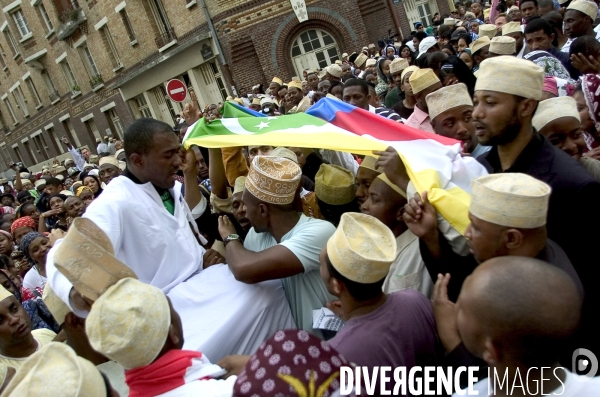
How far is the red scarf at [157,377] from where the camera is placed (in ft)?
6.28

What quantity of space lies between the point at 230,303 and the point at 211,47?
1876 cm

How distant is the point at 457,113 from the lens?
3605 mm

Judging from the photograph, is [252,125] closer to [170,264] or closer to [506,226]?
[170,264]

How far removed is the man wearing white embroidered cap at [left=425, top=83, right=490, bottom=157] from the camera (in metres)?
3.58

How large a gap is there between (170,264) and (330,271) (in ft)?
3.54

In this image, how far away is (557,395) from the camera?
5.16 ft

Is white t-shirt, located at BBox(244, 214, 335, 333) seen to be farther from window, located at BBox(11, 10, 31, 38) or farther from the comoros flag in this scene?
window, located at BBox(11, 10, 31, 38)

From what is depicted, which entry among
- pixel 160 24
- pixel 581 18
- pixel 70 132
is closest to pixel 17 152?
pixel 70 132

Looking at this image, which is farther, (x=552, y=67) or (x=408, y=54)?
(x=408, y=54)

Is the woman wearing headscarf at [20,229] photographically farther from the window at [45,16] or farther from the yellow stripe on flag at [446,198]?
the window at [45,16]

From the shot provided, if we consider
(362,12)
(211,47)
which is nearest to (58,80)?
(211,47)

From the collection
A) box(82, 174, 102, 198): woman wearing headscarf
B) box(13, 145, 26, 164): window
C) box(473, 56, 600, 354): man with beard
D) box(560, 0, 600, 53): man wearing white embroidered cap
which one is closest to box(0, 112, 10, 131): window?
box(13, 145, 26, 164): window

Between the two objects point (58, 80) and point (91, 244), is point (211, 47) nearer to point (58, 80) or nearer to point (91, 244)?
point (58, 80)

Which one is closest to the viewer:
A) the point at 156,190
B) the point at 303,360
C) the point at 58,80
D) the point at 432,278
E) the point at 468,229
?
the point at 303,360
